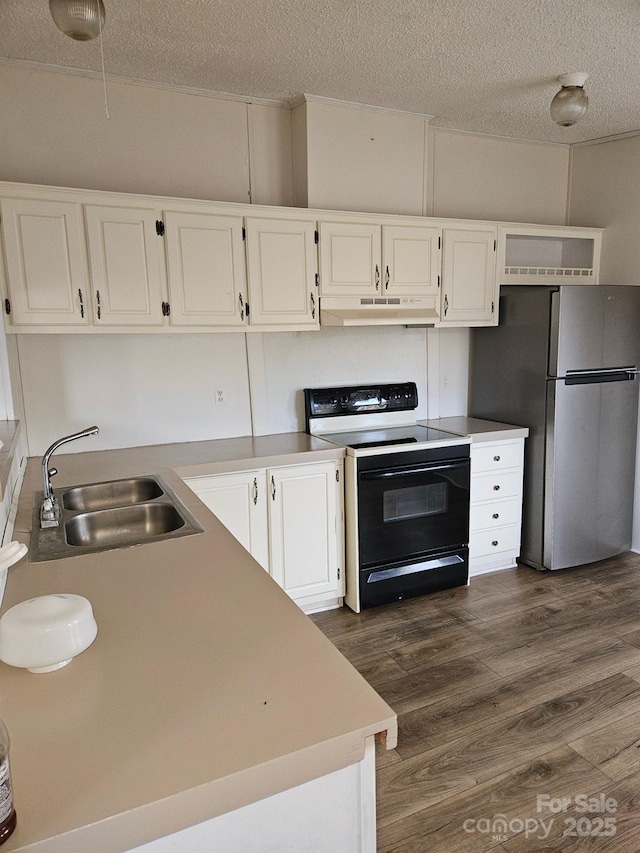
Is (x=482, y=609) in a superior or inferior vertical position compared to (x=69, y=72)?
inferior

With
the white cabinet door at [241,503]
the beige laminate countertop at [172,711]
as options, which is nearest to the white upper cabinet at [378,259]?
the white cabinet door at [241,503]

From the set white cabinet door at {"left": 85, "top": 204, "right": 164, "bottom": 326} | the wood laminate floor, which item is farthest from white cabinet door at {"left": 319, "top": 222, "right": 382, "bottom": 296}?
the wood laminate floor

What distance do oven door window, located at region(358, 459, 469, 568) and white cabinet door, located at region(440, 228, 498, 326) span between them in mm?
890

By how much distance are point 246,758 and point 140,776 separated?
145mm

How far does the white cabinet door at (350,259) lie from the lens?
10.2ft

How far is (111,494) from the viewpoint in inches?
95.7

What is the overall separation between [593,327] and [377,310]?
51.0 inches

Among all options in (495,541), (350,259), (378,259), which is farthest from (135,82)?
(495,541)

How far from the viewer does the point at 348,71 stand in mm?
2730

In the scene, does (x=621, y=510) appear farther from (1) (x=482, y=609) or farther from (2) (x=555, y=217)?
(2) (x=555, y=217)

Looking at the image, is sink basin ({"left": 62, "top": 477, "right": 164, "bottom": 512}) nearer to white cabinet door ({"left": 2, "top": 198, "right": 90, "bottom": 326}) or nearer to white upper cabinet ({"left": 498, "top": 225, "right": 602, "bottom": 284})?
white cabinet door ({"left": 2, "top": 198, "right": 90, "bottom": 326})

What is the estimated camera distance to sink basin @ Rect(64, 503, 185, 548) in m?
2.12

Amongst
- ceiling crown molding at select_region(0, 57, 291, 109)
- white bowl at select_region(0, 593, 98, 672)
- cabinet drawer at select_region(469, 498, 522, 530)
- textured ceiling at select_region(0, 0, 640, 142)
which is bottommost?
cabinet drawer at select_region(469, 498, 522, 530)

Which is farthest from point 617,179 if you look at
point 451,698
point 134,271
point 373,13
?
point 451,698
